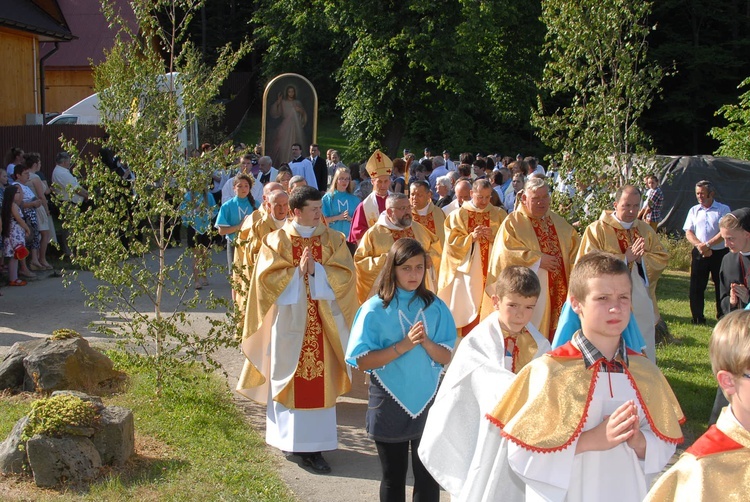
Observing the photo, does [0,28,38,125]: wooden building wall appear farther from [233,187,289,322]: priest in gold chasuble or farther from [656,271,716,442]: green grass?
[656,271,716,442]: green grass

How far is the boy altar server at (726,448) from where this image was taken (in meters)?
2.49

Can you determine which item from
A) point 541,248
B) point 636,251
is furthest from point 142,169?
point 636,251

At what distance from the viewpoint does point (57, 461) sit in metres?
5.76

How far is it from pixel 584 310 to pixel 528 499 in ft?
2.50

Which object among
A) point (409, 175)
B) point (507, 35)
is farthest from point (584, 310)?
point (507, 35)

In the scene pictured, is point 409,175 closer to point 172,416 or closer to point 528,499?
point 172,416

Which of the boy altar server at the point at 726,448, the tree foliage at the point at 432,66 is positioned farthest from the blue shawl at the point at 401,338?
the tree foliage at the point at 432,66

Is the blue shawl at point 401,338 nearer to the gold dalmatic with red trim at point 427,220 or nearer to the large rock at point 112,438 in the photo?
the large rock at point 112,438

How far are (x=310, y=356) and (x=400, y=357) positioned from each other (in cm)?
197

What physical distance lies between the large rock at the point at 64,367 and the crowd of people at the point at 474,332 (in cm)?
154

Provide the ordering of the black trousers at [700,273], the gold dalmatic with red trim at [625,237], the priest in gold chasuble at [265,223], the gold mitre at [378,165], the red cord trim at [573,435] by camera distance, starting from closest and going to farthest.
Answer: the red cord trim at [573,435] → the gold dalmatic with red trim at [625,237] → the priest in gold chasuble at [265,223] → the gold mitre at [378,165] → the black trousers at [700,273]

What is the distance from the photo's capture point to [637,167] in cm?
1013

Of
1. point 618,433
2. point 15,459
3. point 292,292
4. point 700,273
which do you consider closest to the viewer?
point 618,433

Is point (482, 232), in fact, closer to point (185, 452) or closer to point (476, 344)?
point (185, 452)
